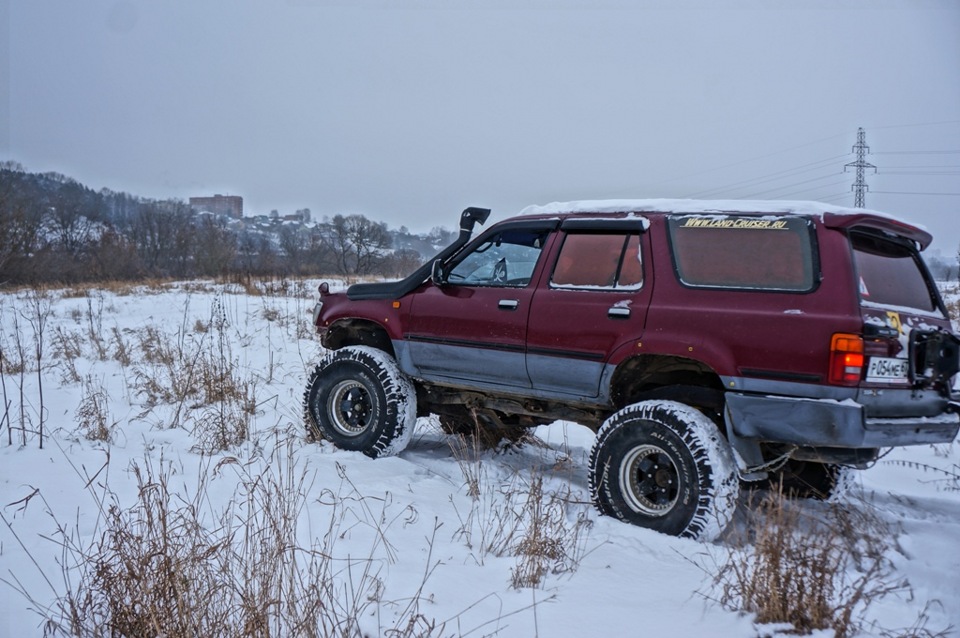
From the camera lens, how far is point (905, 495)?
16.3 feet

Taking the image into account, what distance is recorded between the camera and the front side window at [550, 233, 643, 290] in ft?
14.5

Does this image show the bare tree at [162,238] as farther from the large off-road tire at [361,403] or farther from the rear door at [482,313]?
the rear door at [482,313]

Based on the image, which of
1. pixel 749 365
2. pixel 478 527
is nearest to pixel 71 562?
pixel 478 527

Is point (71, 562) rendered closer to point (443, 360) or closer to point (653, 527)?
point (443, 360)

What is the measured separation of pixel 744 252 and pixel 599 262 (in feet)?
3.16

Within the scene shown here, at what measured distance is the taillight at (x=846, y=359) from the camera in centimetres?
348

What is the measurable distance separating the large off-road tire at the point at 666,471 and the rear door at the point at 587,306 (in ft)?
1.48

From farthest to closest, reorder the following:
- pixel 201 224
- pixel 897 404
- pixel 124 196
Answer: pixel 124 196, pixel 201 224, pixel 897 404

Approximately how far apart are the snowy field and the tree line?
13.0 meters

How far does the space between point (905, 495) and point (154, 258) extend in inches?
2102

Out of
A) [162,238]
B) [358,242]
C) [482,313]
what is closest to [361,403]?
[482,313]

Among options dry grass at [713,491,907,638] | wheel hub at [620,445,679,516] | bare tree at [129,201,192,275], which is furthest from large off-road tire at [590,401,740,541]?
bare tree at [129,201,192,275]

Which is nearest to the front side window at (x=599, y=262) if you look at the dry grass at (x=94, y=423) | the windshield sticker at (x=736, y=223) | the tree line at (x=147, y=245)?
the windshield sticker at (x=736, y=223)

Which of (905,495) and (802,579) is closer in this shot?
(802,579)
